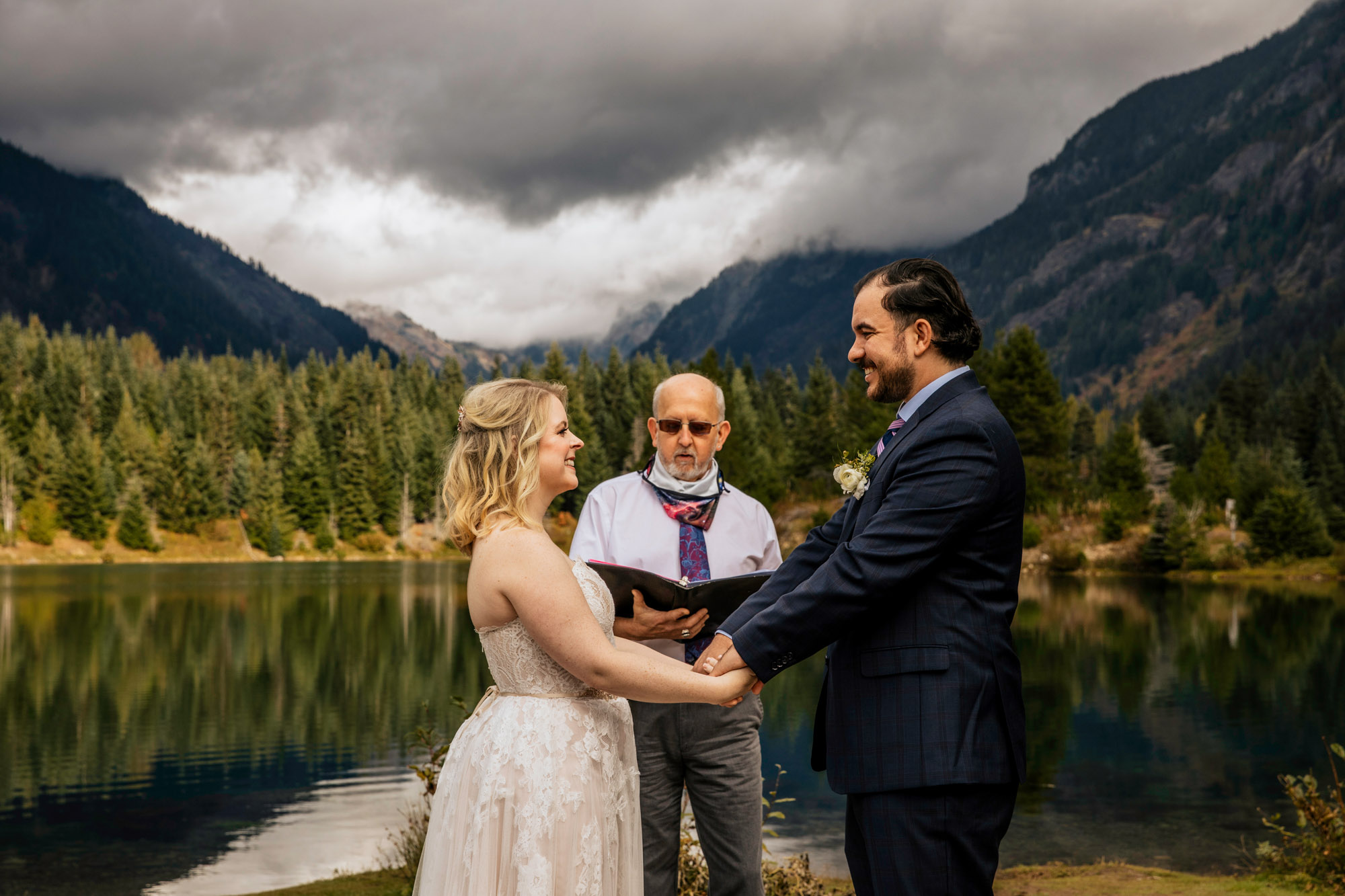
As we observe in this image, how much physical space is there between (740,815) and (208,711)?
1829 cm

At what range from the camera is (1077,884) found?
8.13 m

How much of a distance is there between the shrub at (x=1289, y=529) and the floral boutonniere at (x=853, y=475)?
5206 centimetres

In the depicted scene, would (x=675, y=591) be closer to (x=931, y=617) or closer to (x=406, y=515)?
(x=931, y=617)

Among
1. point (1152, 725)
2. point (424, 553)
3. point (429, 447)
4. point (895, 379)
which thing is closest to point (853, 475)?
point (895, 379)

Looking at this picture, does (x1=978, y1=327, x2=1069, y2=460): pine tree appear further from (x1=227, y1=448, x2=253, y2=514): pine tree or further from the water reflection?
(x1=227, y1=448, x2=253, y2=514): pine tree

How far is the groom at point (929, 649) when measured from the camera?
2896 millimetres

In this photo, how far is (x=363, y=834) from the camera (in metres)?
12.0

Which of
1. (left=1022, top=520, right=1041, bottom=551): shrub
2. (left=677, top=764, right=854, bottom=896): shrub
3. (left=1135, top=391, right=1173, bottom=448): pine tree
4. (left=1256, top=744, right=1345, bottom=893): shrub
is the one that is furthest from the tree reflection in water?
(left=1135, top=391, right=1173, bottom=448): pine tree

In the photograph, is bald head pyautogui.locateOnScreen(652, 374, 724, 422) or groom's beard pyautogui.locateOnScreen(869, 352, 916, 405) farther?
bald head pyautogui.locateOnScreen(652, 374, 724, 422)

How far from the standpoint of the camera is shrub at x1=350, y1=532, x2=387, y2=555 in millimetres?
75625

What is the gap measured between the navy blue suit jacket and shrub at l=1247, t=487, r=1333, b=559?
172 ft

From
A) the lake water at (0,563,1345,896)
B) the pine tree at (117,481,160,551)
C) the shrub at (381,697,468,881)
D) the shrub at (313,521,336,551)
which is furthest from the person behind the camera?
the shrub at (313,521,336,551)

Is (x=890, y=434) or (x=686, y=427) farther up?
(x=686, y=427)

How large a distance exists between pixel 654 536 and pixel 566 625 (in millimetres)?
1380
